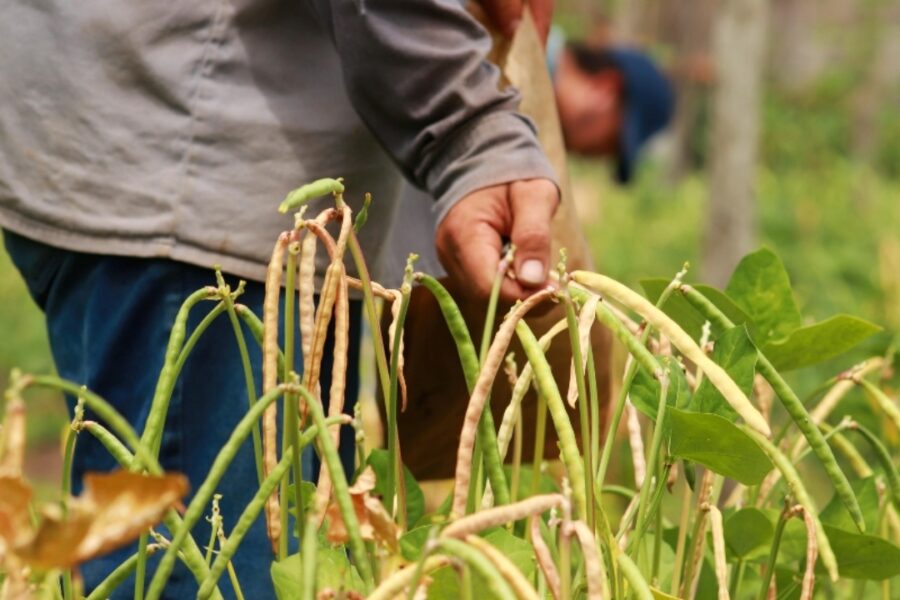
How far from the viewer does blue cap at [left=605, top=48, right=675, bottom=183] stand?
6.93 meters

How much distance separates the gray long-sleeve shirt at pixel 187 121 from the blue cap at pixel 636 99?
5529mm

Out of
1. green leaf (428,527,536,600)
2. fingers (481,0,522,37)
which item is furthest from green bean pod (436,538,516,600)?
fingers (481,0,522,37)

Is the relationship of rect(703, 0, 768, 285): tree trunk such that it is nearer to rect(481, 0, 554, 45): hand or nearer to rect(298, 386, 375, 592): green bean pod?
rect(481, 0, 554, 45): hand

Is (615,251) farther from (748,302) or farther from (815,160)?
(748,302)

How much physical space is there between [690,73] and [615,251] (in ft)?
14.5

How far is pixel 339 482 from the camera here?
2.27 feet

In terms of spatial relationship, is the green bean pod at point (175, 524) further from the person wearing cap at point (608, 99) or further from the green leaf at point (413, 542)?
the person wearing cap at point (608, 99)

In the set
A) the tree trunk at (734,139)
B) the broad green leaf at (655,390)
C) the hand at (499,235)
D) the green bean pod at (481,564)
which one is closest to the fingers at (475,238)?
the hand at (499,235)

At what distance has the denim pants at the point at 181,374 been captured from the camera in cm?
130

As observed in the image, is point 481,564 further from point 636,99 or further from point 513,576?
point 636,99

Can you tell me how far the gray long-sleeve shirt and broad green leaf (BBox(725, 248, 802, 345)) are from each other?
0.84 ft

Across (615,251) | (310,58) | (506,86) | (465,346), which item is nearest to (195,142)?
(310,58)

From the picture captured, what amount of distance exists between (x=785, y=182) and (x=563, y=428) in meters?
7.86

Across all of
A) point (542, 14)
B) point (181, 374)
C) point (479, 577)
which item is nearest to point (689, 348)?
point (479, 577)
